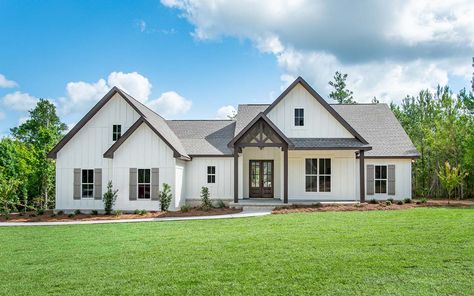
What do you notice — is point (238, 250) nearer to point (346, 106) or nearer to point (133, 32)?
point (133, 32)

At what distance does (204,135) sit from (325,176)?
7.51 meters

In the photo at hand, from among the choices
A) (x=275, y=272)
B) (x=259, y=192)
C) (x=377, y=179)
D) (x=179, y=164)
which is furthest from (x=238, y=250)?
(x=377, y=179)

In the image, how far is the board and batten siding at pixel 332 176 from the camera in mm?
21250

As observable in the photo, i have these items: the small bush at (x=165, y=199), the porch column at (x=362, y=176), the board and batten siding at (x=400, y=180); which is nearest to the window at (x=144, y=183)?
the small bush at (x=165, y=199)

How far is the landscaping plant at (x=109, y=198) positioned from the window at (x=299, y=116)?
1004 cm

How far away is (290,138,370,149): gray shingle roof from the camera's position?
65.4 ft

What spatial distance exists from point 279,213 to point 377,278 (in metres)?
10.0

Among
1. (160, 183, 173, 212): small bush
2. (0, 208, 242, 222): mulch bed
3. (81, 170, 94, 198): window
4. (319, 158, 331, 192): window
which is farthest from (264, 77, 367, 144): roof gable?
(81, 170, 94, 198): window

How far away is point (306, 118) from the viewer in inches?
837

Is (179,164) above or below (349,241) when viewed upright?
above

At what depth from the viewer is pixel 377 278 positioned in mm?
6625

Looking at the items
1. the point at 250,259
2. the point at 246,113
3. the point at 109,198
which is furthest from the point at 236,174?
the point at 250,259

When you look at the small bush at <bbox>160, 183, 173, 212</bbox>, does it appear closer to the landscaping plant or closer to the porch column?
the landscaping plant

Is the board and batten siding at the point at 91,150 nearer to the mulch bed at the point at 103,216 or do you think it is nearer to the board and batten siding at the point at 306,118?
the mulch bed at the point at 103,216
